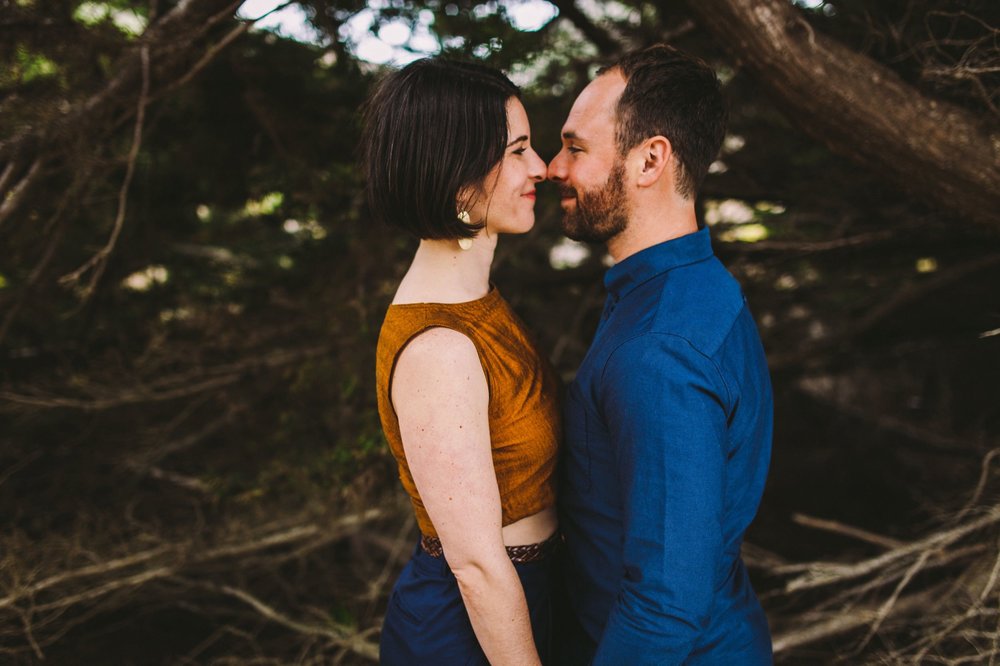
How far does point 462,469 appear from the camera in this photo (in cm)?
128

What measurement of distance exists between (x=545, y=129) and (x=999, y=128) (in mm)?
1618

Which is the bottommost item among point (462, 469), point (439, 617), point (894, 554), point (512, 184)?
point (894, 554)

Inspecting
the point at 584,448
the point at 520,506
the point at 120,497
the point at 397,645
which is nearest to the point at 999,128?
the point at 584,448

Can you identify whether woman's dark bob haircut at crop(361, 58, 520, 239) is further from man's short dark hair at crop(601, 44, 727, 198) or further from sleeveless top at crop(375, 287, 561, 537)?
man's short dark hair at crop(601, 44, 727, 198)

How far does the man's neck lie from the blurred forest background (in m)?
0.71

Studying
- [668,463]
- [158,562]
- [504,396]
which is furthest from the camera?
[158,562]

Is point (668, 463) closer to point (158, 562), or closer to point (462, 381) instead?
point (462, 381)

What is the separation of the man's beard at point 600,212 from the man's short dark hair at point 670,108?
8 centimetres

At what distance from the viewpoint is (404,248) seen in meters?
3.24

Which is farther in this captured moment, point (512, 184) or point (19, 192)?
point (19, 192)

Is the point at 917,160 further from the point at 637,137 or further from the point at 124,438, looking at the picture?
the point at 124,438

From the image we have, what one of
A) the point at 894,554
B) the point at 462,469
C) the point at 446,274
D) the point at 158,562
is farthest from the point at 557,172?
the point at 158,562

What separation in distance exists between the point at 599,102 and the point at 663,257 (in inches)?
17.8

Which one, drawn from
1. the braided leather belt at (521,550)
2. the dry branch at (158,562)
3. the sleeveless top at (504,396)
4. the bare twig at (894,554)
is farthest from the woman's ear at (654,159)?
the dry branch at (158,562)
